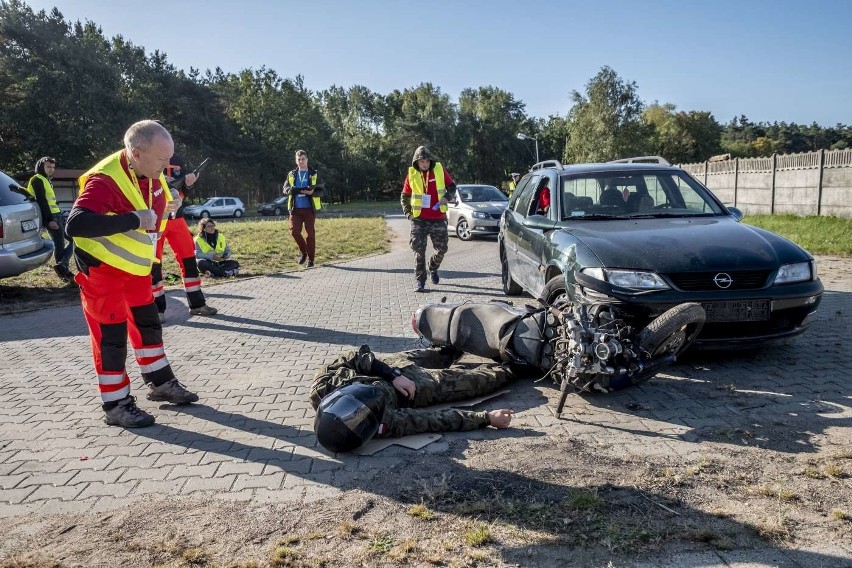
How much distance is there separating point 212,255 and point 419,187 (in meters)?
4.71

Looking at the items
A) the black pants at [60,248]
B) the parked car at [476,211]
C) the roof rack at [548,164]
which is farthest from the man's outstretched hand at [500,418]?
the parked car at [476,211]

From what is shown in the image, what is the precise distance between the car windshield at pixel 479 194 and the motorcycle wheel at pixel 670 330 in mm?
14964

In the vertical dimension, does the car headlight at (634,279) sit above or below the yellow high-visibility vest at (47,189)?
below

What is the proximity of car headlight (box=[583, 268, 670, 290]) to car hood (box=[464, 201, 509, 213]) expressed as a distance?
1314cm

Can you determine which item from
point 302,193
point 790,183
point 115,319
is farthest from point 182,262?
point 790,183

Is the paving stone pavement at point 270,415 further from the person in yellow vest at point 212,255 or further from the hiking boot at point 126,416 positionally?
the person in yellow vest at point 212,255

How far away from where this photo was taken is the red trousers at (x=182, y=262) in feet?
24.6

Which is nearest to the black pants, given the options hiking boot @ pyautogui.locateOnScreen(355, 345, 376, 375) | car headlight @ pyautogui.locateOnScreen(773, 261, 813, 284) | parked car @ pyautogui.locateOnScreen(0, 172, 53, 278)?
parked car @ pyautogui.locateOnScreen(0, 172, 53, 278)

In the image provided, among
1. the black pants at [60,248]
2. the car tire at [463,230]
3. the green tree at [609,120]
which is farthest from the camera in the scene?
the green tree at [609,120]

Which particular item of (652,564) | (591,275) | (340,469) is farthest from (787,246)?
(340,469)

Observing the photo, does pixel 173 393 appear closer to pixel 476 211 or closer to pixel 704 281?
pixel 704 281

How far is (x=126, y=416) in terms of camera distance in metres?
4.46

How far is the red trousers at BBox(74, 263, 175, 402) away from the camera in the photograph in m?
4.34

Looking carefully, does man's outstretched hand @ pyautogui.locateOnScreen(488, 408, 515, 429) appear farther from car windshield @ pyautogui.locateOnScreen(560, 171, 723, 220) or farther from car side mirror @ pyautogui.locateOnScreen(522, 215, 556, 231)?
car windshield @ pyautogui.locateOnScreen(560, 171, 723, 220)
